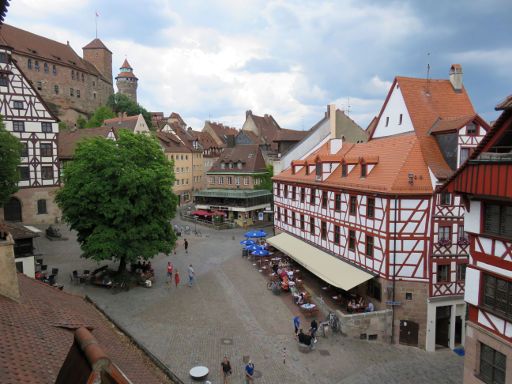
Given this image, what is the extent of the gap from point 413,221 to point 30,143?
1476 inches

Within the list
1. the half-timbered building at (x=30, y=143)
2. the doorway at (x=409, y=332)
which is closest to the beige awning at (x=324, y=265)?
the doorway at (x=409, y=332)

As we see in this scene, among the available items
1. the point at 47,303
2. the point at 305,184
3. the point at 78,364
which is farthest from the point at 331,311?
the point at 78,364

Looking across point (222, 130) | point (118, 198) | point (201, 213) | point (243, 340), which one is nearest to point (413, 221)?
point (243, 340)

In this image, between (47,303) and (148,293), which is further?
(148,293)

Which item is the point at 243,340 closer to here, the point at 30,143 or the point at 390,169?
the point at 390,169

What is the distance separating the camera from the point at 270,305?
2284 cm

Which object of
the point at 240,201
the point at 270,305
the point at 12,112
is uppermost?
the point at 12,112

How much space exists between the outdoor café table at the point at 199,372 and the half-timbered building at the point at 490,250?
28.8 ft

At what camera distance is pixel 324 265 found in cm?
2448

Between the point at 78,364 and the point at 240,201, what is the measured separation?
4795cm

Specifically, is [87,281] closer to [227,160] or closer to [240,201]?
[240,201]

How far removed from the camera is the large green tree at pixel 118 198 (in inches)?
895

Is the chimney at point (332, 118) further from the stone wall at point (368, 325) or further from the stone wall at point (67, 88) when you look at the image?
the stone wall at point (67, 88)

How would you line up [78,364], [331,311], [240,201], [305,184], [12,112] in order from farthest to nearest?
[240,201] → [12,112] → [305,184] → [331,311] → [78,364]
